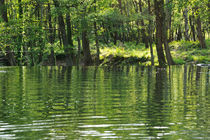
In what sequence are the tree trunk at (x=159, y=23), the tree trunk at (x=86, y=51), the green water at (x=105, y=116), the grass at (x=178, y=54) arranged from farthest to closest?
the tree trunk at (x=86, y=51)
the grass at (x=178, y=54)
the tree trunk at (x=159, y=23)
the green water at (x=105, y=116)

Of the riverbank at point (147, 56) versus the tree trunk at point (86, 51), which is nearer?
the riverbank at point (147, 56)

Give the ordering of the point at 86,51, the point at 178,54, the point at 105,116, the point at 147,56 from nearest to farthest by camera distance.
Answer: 1. the point at 105,116
2. the point at 86,51
3. the point at 147,56
4. the point at 178,54

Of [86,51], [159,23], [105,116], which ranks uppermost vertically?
[159,23]

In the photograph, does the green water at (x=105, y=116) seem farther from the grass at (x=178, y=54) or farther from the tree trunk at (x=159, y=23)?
the grass at (x=178, y=54)

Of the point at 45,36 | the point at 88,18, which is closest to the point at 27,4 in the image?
the point at 45,36

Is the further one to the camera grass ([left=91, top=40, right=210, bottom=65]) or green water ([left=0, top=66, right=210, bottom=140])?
grass ([left=91, top=40, right=210, bottom=65])

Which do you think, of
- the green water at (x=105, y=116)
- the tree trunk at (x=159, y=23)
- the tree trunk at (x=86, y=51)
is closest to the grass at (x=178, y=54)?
the tree trunk at (x=86, y=51)

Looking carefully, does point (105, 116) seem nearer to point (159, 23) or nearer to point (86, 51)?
point (159, 23)

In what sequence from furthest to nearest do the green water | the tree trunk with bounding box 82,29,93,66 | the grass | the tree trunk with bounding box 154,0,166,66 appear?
the tree trunk with bounding box 82,29,93,66
the grass
the tree trunk with bounding box 154,0,166,66
the green water

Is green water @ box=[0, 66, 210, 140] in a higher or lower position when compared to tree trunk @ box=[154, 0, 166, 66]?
lower

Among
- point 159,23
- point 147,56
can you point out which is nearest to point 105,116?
point 159,23

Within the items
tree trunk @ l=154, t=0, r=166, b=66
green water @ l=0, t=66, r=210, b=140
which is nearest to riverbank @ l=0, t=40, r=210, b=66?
tree trunk @ l=154, t=0, r=166, b=66

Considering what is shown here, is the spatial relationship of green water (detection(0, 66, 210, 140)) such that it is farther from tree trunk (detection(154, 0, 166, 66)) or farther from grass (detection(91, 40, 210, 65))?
grass (detection(91, 40, 210, 65))

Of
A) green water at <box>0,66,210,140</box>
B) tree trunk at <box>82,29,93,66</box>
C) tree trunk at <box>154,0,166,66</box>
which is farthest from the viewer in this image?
tree trunk at <box>82,29,93,66</box>
